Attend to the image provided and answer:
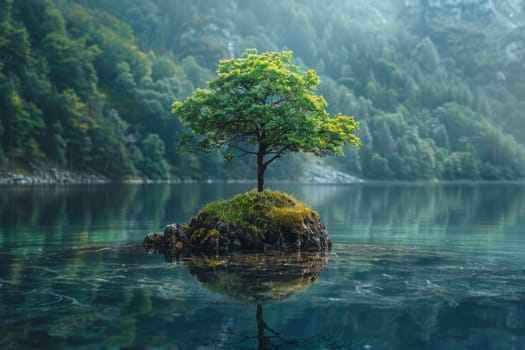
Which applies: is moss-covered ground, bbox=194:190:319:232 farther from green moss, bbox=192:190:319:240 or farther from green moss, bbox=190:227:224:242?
green moss, bbox=190:227:224:242

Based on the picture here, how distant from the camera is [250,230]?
31766 mm

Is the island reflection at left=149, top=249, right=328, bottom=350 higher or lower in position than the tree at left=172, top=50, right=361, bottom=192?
lower

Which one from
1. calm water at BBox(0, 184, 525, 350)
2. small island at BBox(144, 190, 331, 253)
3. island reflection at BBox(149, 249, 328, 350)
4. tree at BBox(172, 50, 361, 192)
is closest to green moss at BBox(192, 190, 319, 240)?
small island at BBox(144, 190, 331, 253)

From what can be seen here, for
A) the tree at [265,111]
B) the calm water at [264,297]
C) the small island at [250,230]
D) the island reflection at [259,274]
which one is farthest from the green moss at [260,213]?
the calm water at [264,297]

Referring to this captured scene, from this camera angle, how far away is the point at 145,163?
173250 millimetres

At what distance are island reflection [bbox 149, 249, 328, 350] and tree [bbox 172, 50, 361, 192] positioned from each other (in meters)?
7.95

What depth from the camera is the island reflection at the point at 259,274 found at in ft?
60.8

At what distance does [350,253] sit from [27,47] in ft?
470

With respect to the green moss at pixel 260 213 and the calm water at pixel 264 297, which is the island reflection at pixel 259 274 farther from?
the green moss at pixel 260 213

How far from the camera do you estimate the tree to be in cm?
3366

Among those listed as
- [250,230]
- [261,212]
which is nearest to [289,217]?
[261,212]

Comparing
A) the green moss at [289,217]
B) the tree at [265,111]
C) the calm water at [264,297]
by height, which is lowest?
the calm water at [264,297]

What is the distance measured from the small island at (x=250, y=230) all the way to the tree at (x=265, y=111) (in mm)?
2466

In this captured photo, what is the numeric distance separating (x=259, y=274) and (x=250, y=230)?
28.2 ft
